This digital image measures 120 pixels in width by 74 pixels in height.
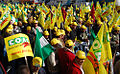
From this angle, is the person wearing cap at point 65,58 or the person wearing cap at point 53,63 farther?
the person wearing cap at point 53,63

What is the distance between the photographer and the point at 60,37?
13.9 ft

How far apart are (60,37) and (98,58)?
1723mm

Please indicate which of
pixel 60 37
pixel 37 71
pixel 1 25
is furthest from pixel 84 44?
pixel 1 25

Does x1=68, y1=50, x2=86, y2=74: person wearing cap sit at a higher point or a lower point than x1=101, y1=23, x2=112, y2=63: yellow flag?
lower

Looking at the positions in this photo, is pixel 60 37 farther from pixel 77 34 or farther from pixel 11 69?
pixel 77 34

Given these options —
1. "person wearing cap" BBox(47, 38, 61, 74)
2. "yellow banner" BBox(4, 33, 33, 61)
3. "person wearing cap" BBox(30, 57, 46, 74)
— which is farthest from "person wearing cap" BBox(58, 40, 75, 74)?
"yellow banner" BBox(4, 33, 33, 61)

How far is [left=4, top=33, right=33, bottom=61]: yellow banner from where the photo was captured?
10.1 ft

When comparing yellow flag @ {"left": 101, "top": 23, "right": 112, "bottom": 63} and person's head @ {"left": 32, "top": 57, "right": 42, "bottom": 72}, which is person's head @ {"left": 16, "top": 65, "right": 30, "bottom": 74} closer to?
person's head @ {"left": 32, "top": 57, "right": 42, "bottom": 72}

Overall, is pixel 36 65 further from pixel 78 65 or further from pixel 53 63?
pixel 78 65

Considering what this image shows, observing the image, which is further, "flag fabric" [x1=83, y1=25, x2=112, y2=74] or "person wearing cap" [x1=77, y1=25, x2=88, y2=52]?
"person wearing cap" [x1=77, y1=25, x2=88, y2=52]

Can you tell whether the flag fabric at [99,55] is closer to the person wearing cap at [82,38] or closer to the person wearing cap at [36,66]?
the person wearing cap at [36,66]

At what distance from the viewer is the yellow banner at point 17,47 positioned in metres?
3.07

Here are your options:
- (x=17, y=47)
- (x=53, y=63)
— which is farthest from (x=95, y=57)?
(x=17, y=47)

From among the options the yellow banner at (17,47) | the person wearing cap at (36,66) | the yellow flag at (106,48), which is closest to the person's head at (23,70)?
the person wearing cap at (36,66)
